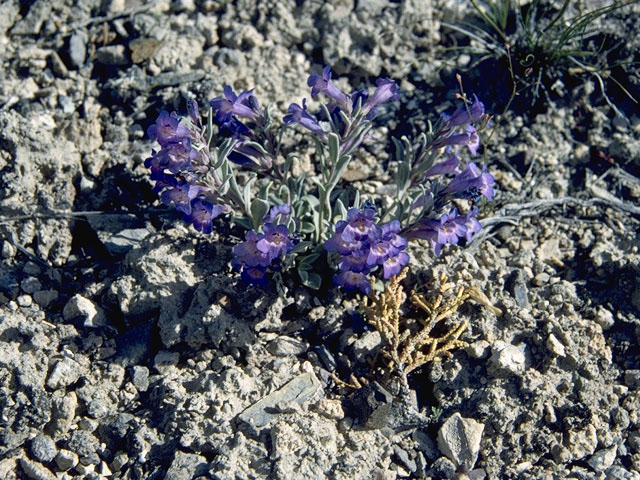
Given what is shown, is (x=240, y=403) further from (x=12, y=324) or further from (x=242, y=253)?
(x=12, y=324)

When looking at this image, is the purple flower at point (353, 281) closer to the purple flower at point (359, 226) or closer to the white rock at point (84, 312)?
the purple flower at point (359, 226)

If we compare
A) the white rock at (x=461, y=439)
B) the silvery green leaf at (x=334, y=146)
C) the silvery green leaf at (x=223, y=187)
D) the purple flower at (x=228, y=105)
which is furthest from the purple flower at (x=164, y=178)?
the white rock at (x=461, y=439)

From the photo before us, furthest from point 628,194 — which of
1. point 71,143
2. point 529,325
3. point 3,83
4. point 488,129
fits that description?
point 3,83

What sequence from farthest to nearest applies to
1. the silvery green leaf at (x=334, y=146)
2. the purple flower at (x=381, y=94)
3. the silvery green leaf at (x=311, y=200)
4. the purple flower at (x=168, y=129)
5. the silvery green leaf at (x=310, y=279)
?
1. the silvery green leaf at (x=311, y=200)
2. the silvery green leaf at (x=310, y=279)
3. the purple flower at (x=381, y=94)
4. the silvery green leaf at (x=334, y=146)
5. the purple flower at (x=168, y=129)

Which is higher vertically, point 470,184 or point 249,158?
point 470,184

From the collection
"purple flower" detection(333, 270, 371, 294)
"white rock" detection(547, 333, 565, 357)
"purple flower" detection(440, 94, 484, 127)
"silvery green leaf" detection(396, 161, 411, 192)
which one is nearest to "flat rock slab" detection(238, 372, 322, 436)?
"purple flower" detection(333, 270, 371, 294)

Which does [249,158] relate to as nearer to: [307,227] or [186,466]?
[307,227]

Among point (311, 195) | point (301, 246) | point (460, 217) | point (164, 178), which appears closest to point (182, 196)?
point (164, 178)
